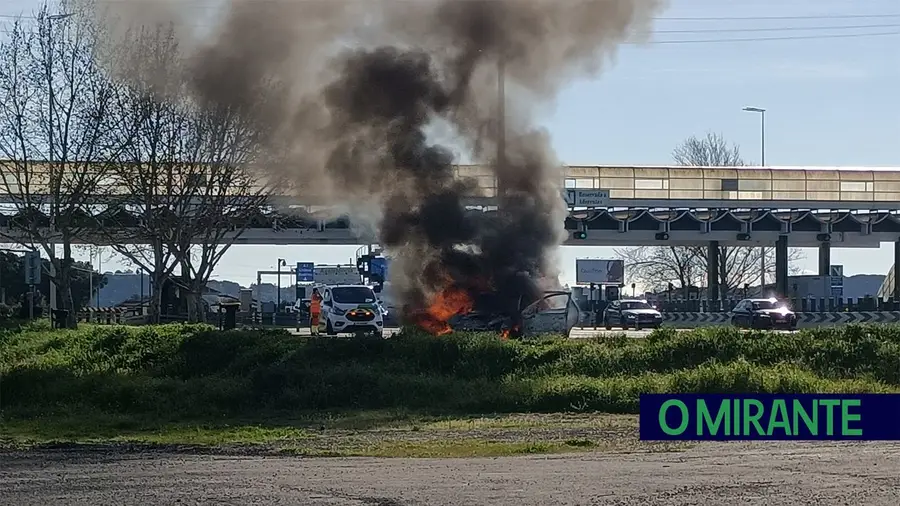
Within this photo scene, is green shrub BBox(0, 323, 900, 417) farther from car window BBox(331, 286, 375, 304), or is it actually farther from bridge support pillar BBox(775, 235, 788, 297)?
bridge support pillar BBox(775, 235, 788, 297)

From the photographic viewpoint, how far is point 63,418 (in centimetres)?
2125

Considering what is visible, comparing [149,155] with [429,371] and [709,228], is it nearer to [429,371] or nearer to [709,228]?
[429,371]

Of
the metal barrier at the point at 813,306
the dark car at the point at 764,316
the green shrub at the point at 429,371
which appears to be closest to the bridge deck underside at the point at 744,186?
the metal barrier at the point at 813,306

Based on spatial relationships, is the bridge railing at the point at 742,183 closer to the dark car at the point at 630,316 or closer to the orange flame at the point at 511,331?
the dark car at the point at 630,316

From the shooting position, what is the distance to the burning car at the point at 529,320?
32.4 metres

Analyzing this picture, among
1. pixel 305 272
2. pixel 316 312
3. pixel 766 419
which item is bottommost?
pixel 766 419

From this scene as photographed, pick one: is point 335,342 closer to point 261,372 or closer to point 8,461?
point 261,372

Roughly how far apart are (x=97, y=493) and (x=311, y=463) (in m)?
2.90

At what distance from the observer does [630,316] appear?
5366 cm

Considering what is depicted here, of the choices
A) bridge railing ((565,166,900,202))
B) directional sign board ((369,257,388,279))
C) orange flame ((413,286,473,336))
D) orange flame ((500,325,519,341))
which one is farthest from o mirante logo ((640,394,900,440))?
bridge railing ((565,166,900,202))

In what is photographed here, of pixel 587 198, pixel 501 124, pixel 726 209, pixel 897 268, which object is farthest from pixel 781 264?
pixel 501 124

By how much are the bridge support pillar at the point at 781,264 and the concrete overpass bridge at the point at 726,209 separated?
66mm

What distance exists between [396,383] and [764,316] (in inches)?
1153

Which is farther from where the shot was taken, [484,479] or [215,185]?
[215,185]
